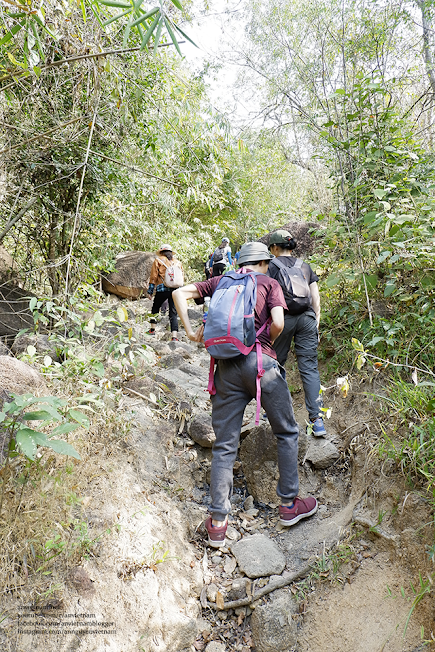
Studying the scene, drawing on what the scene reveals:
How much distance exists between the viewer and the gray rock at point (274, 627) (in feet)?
7.85

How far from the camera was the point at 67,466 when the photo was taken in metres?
2.53

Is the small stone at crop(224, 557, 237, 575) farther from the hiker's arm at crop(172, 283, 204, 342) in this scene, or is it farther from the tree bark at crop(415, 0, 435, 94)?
the tree bark at crop(415, 0, 435, 94)

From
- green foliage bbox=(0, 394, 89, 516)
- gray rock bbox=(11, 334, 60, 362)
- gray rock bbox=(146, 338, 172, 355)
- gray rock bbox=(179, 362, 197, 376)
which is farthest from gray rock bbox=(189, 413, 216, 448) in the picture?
gray rock bbox=(146, 338, 172, 355)

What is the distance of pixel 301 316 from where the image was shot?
3.90 m

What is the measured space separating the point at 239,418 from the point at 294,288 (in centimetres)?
146

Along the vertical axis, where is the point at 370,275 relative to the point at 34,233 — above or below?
below

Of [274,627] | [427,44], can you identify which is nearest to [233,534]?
[274,627]

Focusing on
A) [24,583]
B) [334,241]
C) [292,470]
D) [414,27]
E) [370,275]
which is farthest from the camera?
[414,27]

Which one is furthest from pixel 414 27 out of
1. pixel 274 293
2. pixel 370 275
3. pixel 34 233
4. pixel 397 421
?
pixel 34 233

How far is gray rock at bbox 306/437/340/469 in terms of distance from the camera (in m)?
3.49

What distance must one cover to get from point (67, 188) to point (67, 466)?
→ 446 centimetres

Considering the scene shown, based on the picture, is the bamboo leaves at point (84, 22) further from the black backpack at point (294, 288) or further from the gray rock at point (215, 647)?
the gray rock at point (215, 647)

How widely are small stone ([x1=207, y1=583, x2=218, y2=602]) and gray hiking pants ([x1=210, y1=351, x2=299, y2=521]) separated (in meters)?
0.42

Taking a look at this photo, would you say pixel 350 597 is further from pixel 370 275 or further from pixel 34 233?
pixel 34 233
